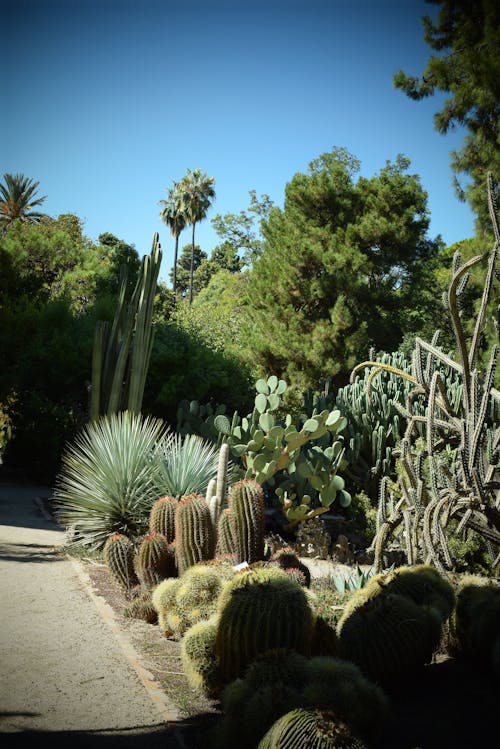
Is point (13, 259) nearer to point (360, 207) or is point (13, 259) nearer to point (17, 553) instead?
point (360, 207)

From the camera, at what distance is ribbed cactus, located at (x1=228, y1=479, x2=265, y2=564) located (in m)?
5.17

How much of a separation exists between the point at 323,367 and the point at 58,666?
1625cm

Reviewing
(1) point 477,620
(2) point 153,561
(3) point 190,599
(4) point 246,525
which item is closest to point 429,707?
(1) point 477,620

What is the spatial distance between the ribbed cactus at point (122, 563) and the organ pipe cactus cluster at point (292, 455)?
5.35ft

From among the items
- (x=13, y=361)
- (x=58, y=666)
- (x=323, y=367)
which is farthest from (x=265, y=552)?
(x=323, y=367)

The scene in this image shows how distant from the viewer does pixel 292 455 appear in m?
7.23

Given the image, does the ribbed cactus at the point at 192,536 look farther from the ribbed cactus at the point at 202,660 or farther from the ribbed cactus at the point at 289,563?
the ribbed cactus at the point at 202,660

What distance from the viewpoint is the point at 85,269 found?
19.3 m

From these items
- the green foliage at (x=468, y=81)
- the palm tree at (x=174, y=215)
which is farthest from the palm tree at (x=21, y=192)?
the green foliage at (x=468, y=81)

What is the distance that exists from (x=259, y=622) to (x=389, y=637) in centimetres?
67

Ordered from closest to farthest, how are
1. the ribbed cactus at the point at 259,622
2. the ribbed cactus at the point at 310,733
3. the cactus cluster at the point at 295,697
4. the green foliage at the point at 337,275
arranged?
the ribbed cactus at the point at 310,733 < the cactus cluster at the point at 295,697 < the ribbed cactus at the point at 259,622 < the green foliage at the point at 337,275

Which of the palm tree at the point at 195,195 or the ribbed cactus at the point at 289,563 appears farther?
the palm tree at the point at 195,195

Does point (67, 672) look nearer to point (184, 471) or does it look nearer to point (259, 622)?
point (259, 622)

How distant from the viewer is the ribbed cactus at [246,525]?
17.0 feet
